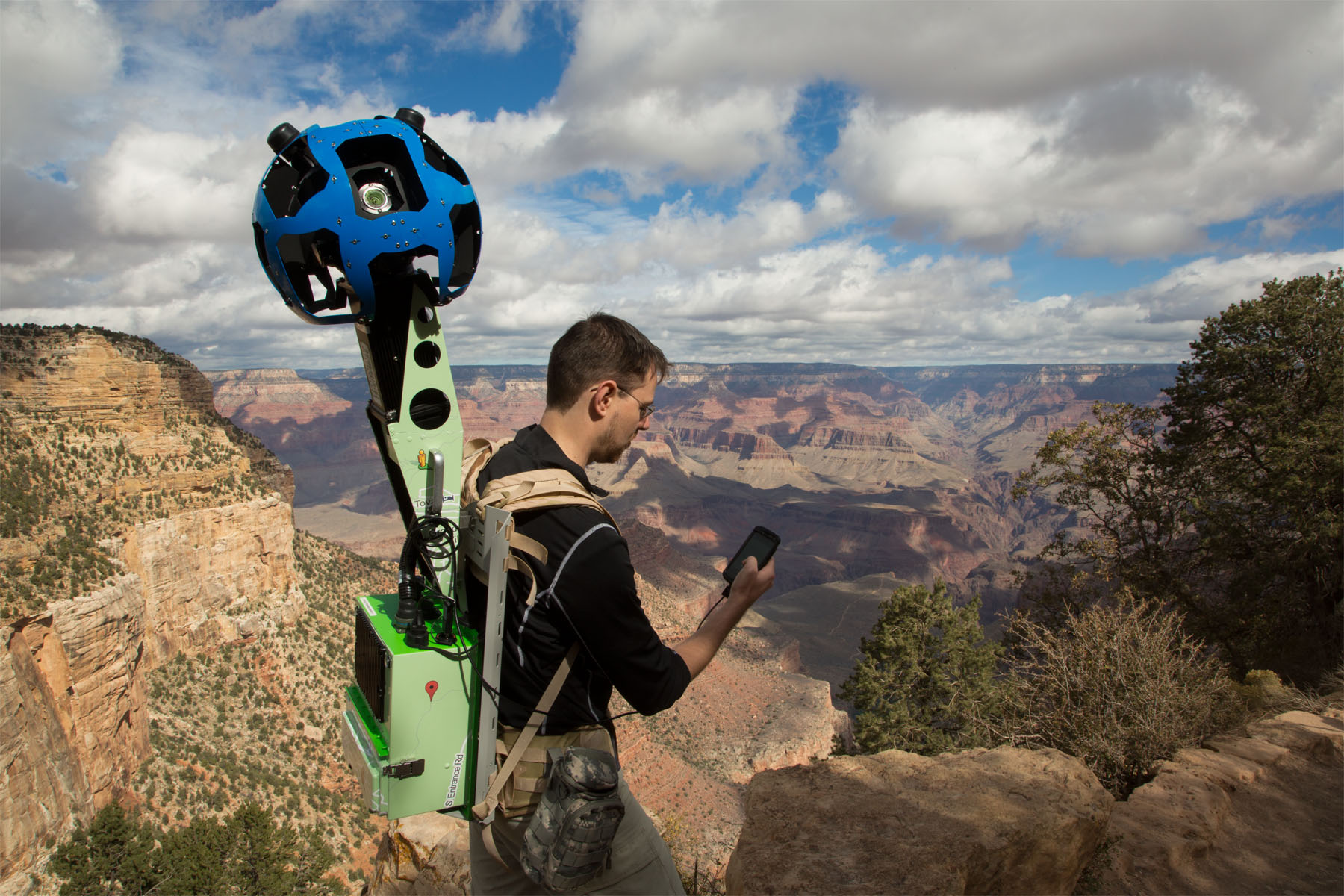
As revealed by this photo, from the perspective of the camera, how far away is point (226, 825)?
14.5 metres

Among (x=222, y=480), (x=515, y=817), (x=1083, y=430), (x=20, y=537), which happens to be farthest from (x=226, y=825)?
(x=1083, y=430)

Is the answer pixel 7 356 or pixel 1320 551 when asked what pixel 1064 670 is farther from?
pixel 7 356

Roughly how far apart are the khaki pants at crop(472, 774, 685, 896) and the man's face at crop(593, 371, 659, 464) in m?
1.26

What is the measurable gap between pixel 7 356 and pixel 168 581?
8.20 m

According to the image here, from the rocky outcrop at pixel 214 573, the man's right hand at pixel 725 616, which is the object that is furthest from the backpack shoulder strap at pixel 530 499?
the rocky outcrop at pixel 214 573

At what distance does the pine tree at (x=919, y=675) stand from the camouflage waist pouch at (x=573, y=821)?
58.1 feet

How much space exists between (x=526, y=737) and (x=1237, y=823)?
23.3 ft

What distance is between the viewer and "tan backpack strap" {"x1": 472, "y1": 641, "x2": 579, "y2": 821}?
2.24 m

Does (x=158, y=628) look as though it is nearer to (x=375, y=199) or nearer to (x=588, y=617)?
(x=375, y=199)

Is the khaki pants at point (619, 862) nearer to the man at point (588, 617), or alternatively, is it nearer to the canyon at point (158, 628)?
the man at point (588, 617)

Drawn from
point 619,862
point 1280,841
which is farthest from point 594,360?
point 1280,841

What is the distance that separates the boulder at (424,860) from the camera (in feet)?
19.5

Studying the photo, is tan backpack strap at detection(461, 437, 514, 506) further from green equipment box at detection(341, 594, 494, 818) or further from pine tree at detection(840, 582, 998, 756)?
pine tree at detection(840, 582, 998, 756)

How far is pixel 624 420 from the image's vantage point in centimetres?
258
